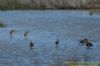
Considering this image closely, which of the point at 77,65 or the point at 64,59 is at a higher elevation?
the point at 77,65

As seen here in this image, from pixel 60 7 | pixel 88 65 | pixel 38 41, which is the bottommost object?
pixel 60 7

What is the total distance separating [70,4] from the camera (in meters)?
158

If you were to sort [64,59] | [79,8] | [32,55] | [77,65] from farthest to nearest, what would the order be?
[79,8] → [32,55] → [64,59] → [77,65]

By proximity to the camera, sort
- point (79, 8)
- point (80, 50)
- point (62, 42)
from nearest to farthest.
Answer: point (80, 50) → point (62, 42) → point (79, 8)

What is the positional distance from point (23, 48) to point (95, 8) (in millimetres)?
108234

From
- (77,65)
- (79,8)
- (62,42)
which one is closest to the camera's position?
(77,65)

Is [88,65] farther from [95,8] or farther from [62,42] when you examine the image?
[95,8]

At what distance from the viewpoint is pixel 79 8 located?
151625 millimetres

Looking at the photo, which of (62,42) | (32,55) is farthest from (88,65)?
(62,42)

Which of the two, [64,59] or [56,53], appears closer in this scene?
[64,59]

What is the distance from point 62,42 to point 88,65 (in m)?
21.7

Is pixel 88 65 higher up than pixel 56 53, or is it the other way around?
pixel 88 65

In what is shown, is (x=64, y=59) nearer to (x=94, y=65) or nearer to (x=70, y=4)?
(x=94, y=65)

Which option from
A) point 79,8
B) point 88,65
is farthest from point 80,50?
point 79,8
